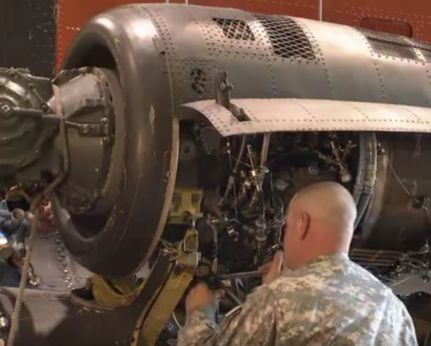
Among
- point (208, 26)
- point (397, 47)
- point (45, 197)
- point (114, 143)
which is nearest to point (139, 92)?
point (114, 143)

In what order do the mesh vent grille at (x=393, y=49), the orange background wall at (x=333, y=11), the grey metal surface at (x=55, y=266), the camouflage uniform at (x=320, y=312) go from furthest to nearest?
the orange background wall at (x=333, y=11) → the grey metal surface at (x=55, y=266) → the mesh vent grille at (x=393, y=49) → the camouflage uniform at (x=320, y=312)

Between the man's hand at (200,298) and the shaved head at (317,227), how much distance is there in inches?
19.3

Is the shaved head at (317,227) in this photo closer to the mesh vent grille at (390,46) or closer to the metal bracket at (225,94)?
the metal bracket at (225,94)

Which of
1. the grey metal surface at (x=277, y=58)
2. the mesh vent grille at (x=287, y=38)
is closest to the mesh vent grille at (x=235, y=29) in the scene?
the grey metal surface at (x=277, y=58)

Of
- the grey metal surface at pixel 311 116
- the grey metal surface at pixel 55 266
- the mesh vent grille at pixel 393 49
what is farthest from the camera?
the grey metal surface at pixel 55 266

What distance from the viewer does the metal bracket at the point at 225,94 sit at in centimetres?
303

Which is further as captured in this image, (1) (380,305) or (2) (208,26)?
(2) (208,26)

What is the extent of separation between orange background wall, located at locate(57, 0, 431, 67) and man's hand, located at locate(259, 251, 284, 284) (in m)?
2.15

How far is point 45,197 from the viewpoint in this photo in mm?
3549

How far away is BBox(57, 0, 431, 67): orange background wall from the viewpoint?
4.76 meters

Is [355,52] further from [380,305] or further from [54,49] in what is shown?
[54,49]

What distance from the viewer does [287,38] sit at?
362 centimetres

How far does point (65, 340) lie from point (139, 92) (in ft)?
3.77

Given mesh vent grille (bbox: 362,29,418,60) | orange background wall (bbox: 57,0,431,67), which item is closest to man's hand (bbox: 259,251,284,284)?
mesh vent grille (bbox: 362,29,418,60)
